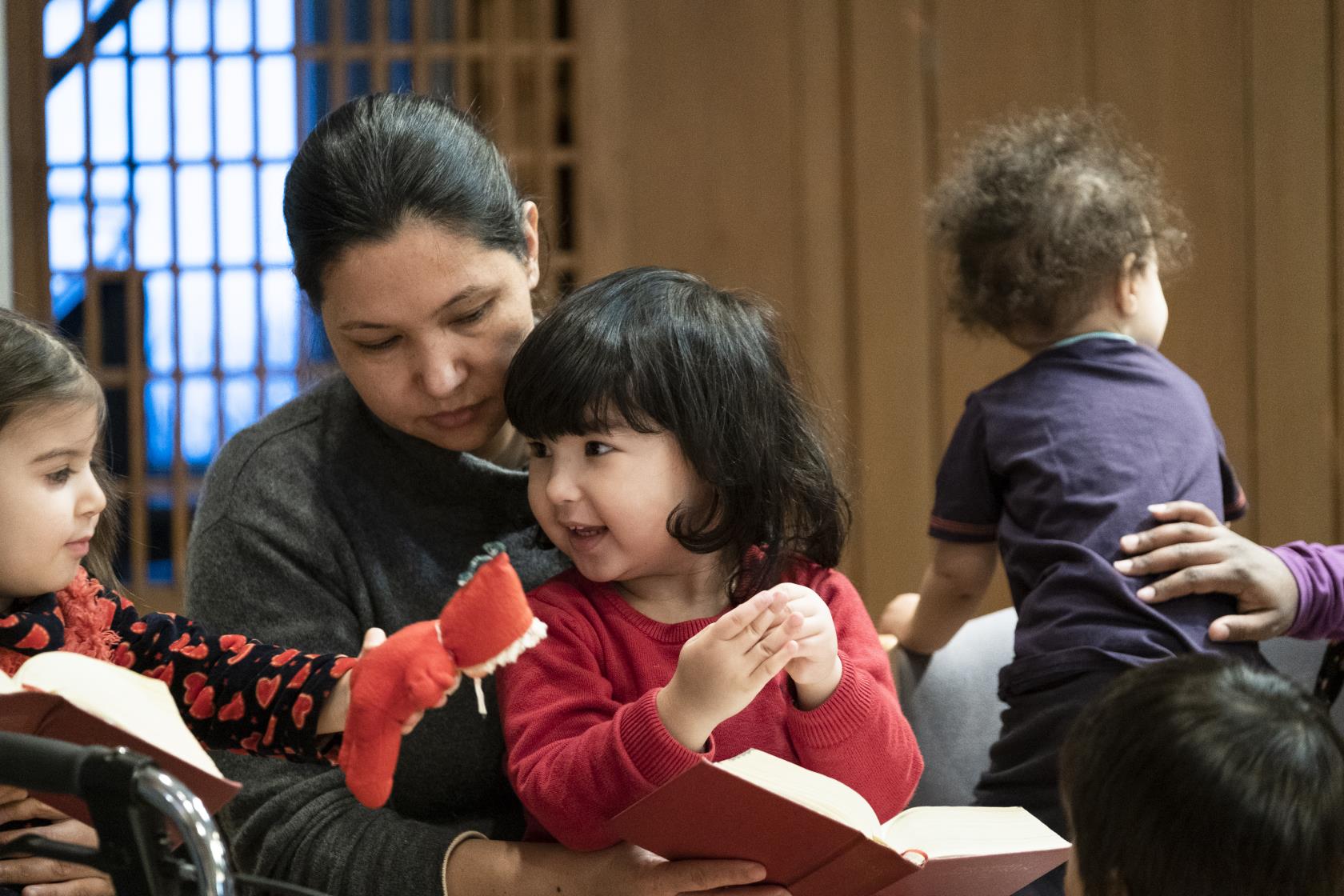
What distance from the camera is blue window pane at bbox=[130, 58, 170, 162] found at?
265 cm

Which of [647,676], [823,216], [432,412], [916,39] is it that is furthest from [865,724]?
[916,39]

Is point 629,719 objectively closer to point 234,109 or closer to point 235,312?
point 235,312

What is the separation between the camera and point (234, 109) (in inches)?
104

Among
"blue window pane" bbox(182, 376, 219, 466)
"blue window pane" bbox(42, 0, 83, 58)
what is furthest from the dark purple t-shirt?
"blue window pane" bbox(42, 0, 83, 58)

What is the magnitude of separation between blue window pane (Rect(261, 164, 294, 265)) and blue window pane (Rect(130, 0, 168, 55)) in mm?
325

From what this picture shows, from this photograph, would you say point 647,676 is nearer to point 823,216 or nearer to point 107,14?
point 823,216

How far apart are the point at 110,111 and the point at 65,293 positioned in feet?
1.15

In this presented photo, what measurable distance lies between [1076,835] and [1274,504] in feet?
5.89

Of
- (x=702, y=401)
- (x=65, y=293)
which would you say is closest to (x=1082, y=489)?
(x=702, y=401)

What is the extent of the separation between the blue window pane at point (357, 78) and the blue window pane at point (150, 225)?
0.40m

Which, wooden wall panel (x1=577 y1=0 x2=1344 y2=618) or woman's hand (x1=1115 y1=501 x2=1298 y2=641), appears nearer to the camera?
woman's hand (x1=1115 y1=501 x2=1298 y2=641)

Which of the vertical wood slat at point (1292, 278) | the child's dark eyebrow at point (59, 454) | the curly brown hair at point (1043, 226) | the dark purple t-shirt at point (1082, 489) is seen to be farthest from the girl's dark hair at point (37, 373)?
the vertical wood slat at point (1292, 278)

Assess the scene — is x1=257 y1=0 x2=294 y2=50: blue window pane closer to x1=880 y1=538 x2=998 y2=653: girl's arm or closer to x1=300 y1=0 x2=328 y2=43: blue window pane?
x1=300 y1=0 x2=328 y2=43: blue window pane

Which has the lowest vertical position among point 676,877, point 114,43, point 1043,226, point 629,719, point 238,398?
point 676,877
